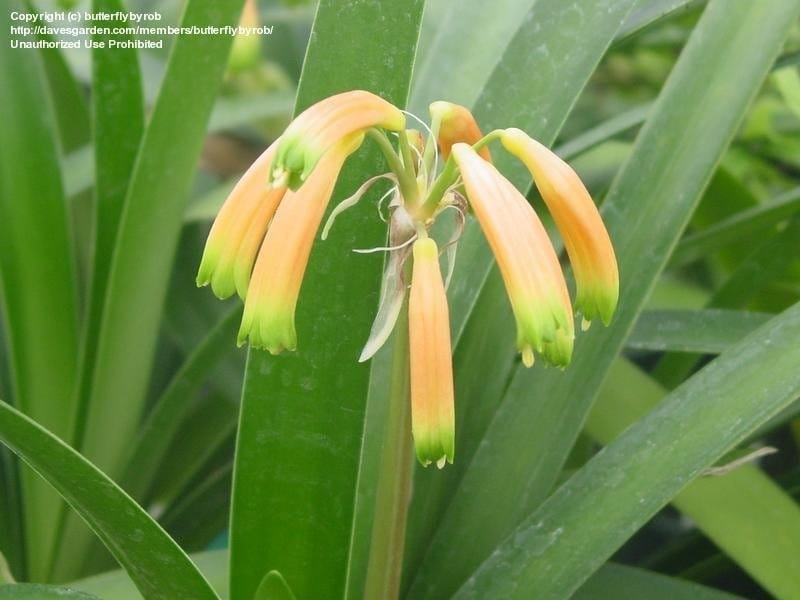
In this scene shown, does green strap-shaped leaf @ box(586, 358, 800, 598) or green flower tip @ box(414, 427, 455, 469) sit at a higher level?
green strap-shaped leaf @ box(586, 358, 800, 598)

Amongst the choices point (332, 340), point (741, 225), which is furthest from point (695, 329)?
point (332, 340)

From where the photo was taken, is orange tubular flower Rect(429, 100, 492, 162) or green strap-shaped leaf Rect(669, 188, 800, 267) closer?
orange tubular flower Rect(429, 100, 492, 162)

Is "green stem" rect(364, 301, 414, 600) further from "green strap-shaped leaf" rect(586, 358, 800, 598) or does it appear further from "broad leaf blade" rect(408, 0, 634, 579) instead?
"green strap-shaped leaf" rect(586, 358, 800, 598)

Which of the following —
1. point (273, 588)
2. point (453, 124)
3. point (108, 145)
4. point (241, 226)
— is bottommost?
point (273, 588)

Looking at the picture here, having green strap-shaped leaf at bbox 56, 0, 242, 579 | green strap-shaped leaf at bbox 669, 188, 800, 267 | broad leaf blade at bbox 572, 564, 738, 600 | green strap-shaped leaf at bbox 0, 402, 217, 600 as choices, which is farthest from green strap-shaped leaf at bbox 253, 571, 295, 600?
green strap-shaped leaf at bbox 669, 188, 800, 267

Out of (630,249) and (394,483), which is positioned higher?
(630,249)

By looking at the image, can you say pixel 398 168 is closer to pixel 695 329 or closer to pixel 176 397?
pixel 695 329

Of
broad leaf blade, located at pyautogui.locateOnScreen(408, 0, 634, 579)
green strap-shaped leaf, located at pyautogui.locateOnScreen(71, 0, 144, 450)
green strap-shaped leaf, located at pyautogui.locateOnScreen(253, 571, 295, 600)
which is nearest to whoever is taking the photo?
green strap-shaped leaf, located at pyautogui.locateOnScreen(253, 571, 295, 600)
